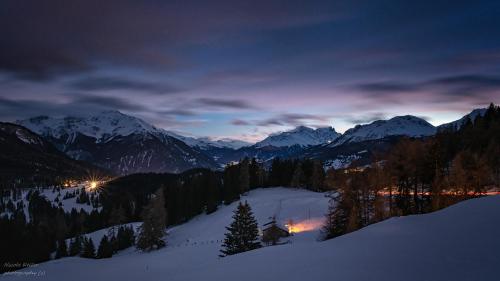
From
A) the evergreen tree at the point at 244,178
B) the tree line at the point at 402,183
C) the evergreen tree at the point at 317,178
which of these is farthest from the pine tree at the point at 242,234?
the evergreen tree at the point at 317,178

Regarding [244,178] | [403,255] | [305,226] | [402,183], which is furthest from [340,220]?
[244,178]

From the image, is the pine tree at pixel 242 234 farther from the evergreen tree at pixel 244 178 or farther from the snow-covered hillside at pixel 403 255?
the evergreen tree at pixel 244 178

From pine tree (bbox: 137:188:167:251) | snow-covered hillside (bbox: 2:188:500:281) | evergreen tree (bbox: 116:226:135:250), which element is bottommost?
evergreen tree (bbox: 116:226:135:250)

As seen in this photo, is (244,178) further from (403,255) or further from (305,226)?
(403,255)

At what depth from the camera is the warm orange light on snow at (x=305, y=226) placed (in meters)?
68.3

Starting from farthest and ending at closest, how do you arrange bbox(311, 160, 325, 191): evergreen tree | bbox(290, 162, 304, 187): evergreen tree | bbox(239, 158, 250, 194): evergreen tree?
bbox(290, 162, 304, 187): evergreen tree < bbox(239, 158, 250, 194): evergreen tree < bbox(311, 160, 325, 191): evergreen tree

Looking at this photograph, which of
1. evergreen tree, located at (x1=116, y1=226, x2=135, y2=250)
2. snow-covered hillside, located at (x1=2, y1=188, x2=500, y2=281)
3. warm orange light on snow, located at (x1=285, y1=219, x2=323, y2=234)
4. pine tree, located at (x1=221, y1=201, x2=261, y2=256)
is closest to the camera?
snow-covered hillside, located at (x1=2, y1=188, x2=500, y2=281)

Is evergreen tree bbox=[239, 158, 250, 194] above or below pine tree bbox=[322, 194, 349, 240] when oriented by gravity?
above

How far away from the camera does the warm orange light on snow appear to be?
2688 inches

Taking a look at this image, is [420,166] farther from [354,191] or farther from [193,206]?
[193,206]

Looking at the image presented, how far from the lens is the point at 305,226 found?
70312mm

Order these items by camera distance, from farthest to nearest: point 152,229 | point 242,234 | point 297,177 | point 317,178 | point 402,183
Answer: point 297,177 < point 317,178 < point 152,229 < point 242,234 < point 402,183

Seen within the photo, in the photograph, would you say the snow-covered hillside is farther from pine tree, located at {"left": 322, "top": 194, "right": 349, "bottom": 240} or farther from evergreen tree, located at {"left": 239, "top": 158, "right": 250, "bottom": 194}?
evergreen tree, located at {"left": 239, "top": 158, "right": 250, "bottom": 194}

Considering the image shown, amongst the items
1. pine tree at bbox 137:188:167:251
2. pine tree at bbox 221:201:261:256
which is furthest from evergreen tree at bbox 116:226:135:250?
pine tree at bbox 221:201:261:256
